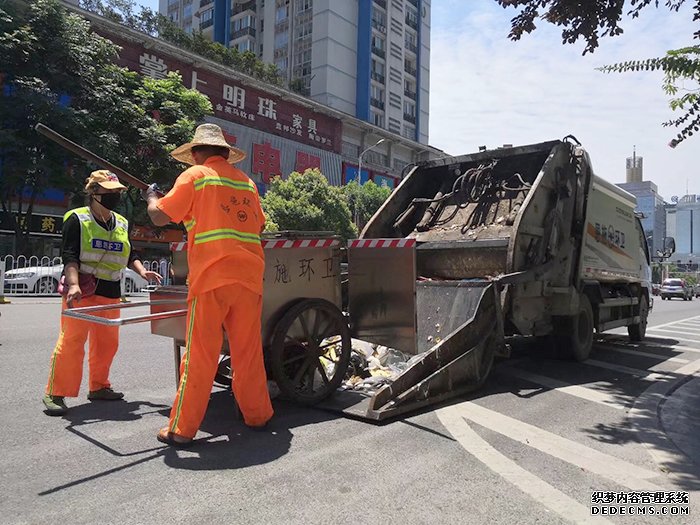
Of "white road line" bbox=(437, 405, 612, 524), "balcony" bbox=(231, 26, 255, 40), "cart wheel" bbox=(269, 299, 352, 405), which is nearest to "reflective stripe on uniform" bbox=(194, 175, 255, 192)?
"cart wheel" bbox=(269, 299, 352, 405)

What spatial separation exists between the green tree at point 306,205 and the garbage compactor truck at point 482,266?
18768 mm

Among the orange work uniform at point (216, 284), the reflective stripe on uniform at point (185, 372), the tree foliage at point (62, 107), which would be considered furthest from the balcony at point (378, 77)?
the reflective stripe on uniform at point (185, 372)

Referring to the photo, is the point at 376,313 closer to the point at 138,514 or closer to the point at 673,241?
the point at 138,514

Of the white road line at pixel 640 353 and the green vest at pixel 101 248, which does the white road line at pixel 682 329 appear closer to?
the white road line at pixel 640 353

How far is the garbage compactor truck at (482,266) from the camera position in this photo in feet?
16.1

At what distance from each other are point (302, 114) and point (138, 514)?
116 feet

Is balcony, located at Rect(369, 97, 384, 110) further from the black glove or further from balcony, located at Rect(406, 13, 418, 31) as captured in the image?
the black glove

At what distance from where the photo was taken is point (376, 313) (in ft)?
16.8

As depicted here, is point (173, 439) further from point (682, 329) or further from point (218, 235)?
point (682, 329)

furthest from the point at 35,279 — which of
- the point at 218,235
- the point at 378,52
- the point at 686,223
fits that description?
the point at 686,223

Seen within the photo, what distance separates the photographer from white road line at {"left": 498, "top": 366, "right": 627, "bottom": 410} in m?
5.25

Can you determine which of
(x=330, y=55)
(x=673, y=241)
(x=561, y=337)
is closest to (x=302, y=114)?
(x=330, y=55)

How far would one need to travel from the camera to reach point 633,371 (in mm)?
6941

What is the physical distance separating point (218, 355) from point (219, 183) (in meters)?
1.12
